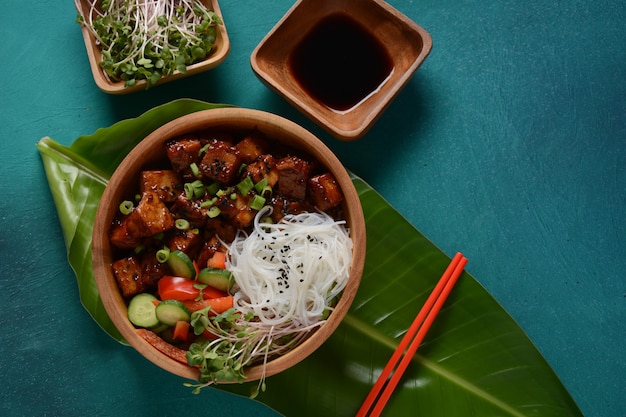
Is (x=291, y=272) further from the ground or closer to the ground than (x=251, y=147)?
closer to the ground

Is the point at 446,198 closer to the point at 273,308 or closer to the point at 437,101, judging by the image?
the point at 437,101

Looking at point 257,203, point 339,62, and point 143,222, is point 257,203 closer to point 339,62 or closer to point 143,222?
point 143,222

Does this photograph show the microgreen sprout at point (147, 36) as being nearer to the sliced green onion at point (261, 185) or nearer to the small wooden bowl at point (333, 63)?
the small wooden bowl at point (333, 63)

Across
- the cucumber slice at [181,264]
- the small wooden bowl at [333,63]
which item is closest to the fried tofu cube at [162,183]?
the cucumber slice at [181,264]

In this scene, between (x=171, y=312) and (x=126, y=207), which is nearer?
(x=171, y=312)

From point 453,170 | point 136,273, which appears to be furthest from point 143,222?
point 453,170

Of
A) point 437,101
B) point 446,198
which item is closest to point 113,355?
point 446,198

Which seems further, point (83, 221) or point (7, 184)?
point (7, 184)
